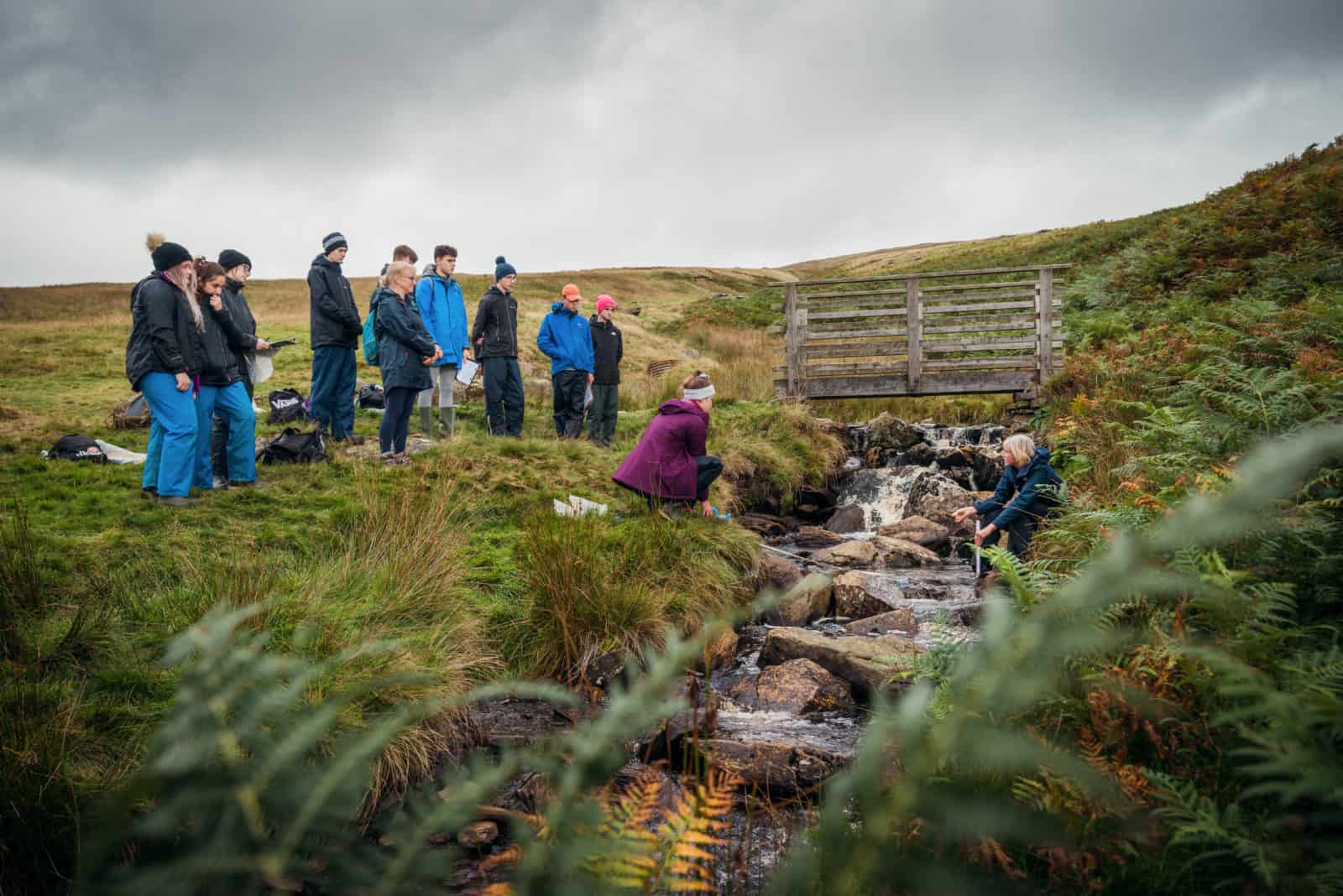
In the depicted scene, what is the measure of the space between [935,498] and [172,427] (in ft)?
29.4

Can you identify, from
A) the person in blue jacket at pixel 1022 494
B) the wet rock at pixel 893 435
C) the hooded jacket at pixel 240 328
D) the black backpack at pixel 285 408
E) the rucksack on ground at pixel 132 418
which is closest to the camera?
the person in blue jacket at pixel 1022 494

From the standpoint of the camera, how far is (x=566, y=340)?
10336 mm

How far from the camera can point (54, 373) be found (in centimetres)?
1596

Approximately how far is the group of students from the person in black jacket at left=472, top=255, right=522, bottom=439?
17 millimetres

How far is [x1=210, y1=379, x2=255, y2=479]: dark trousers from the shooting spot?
299 inches

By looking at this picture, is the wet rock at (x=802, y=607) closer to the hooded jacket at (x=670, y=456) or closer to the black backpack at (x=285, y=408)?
the hooded jacket at (x=670, y=456)

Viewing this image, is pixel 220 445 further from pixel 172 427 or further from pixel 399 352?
pixel 399 352

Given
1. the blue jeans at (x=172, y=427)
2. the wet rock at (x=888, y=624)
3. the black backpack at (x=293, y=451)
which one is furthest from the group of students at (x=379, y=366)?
the wet rock at (x=888, y=624)

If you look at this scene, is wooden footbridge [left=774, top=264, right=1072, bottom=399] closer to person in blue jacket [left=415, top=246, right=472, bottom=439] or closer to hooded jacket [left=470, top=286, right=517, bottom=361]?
hooded jacket [left=470, top=286, right=517, bottom=361]

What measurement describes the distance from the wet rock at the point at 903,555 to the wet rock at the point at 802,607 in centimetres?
205

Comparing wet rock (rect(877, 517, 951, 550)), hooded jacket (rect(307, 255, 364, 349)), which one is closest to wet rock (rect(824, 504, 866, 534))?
wet rock (rect(877, 517, 951, 550))

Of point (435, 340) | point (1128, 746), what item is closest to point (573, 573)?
point (1128, 746)

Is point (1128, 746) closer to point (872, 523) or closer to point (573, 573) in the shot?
point (573, 573)

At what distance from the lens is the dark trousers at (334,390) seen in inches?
360
